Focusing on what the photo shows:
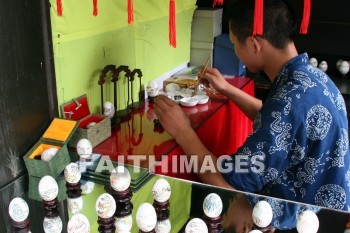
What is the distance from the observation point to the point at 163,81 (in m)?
2.36

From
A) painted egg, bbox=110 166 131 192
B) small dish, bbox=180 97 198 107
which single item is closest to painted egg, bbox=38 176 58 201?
painted egg, bbox=110 166 131 192

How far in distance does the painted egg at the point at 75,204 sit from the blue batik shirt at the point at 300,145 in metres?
0.44

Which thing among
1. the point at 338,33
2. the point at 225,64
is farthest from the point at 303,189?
the point at 338,33

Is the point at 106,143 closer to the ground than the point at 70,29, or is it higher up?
closer to the ground

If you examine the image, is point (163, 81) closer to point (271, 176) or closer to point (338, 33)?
point (271, 176)

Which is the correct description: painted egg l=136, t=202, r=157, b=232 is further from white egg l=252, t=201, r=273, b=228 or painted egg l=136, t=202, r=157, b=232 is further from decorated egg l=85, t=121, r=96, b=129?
decorated egg l=85, t=121, r=96, b=129

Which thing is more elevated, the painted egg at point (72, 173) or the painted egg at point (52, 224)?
the painted egg at point (72, 173)

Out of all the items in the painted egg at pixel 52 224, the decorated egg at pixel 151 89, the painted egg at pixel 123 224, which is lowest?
the painted egg at pixel 52 224

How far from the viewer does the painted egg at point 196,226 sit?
1.04 m

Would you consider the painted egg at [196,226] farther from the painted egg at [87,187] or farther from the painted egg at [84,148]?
the painted egg at [84,148]

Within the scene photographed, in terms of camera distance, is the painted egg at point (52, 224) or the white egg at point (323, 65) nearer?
the painted egg at point (52, 224)

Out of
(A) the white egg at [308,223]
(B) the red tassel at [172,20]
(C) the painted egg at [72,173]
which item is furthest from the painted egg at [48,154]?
(A) the white egg at [308,223]

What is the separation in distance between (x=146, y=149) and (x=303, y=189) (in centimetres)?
57

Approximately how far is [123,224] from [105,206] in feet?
0.23
